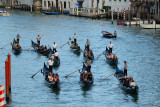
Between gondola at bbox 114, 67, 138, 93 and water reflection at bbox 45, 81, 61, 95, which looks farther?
water reflection at bbox 45, 81, 61, 95

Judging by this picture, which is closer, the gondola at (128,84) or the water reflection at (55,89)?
the gondola at (128,84)

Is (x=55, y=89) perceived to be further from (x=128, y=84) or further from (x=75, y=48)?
(x=75, y=48)

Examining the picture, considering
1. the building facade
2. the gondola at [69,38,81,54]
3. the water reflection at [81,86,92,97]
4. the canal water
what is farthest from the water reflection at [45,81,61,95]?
the building facade

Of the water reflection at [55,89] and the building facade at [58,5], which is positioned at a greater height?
the building facade at [58,5]

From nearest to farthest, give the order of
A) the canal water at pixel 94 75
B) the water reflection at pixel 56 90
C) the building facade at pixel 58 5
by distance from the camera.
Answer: the canal water at pixel 94 75 < the water reflection at pixel 56 90 < the building facade at pixel 58 5

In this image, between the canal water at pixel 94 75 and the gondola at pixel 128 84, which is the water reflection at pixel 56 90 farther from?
the gondola at pixel 128 84

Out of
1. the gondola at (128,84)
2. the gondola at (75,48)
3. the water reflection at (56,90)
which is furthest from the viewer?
the gondola at (75,48)

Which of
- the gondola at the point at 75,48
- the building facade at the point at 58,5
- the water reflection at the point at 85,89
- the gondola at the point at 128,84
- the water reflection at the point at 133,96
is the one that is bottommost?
the water reflection at the point at 133,96

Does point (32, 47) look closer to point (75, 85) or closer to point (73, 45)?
point (73, 45)

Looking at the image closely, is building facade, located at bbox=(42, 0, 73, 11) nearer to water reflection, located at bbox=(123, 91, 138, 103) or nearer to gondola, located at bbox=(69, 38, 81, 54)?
gondola, located at bbox=(69, 38, 81, 54)

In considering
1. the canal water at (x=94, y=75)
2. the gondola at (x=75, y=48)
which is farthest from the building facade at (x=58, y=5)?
the gondola at (x=75, y=48)

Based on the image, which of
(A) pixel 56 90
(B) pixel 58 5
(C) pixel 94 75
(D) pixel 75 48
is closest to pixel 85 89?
(A) pixel 56 90

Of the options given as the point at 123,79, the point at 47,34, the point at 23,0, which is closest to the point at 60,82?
the point at 123,79

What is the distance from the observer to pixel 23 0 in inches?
6216
